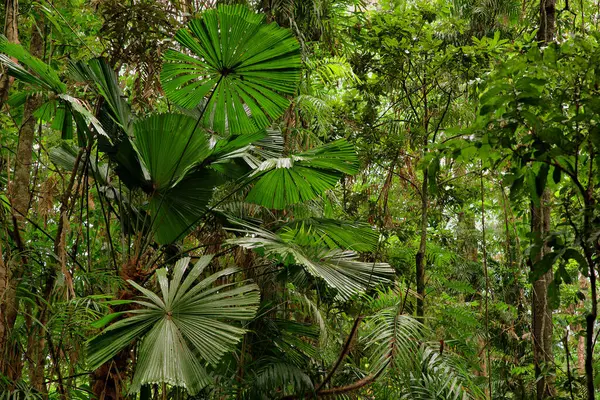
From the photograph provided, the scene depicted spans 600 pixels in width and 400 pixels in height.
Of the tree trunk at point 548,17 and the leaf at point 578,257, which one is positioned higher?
the tree trunk at point 548,17

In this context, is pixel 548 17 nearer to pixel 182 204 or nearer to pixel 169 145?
pixel 169 145

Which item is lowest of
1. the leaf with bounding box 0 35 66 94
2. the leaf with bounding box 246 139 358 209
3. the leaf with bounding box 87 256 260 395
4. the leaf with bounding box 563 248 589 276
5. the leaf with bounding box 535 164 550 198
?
the leaf with bounding box 87 256 260 395

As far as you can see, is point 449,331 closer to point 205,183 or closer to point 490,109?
point 205,183

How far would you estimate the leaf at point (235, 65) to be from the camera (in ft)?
11.0

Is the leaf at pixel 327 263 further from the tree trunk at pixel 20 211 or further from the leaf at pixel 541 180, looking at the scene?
the leaf at pixel 541 180

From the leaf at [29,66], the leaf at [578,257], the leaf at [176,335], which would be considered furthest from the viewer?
the leaf at [29,66]

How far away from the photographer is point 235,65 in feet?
11.6

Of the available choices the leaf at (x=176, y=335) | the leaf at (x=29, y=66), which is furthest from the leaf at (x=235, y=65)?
the leaf at (x=176, y=335)

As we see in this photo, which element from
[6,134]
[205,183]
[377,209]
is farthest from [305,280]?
[6,134]

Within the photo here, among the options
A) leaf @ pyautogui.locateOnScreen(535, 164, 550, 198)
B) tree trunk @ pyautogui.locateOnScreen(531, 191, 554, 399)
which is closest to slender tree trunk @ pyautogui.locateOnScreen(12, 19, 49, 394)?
leaf @ pyautogui.locateOnScreen(535, 164, 550, 198)

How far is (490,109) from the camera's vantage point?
2.26 m

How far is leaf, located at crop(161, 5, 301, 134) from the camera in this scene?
3.34 m

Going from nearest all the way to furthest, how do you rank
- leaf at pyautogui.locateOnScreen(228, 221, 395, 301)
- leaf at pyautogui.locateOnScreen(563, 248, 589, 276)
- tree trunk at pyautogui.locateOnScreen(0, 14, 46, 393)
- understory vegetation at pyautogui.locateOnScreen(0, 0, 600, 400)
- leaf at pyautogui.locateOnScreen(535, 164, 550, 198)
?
1. leaf at pyautogui.locateOnScreen(563, 248, 589, 276)
2. leaf at pyautogui.locateOnScreen(535, 164, 550, 198)
3. understory vegetation at pyautogui.locateOnScreen(0, 0, 600, 400)
4. tree trunk at pyautogui.locateOnScreen(0, 14, 46, 393)
5. leaf at pyautogui.locateOnScreen(228, 221, 395, 301)

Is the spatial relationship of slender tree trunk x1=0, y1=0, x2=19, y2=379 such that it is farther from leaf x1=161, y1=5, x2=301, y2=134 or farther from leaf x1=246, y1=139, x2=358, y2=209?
leaf x1=246, y1=139, x2=358, y2=209
